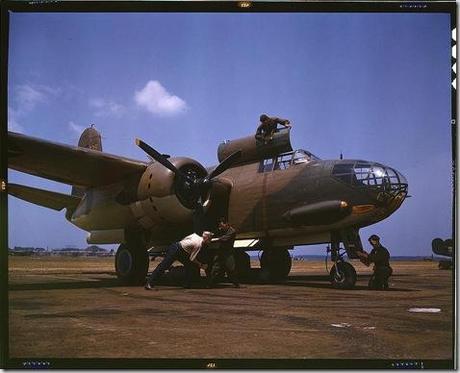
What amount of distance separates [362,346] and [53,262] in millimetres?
4930

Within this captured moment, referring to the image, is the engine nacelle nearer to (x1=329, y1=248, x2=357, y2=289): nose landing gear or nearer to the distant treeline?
the distant treeline

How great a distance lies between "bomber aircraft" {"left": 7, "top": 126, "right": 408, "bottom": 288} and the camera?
8.65 meters

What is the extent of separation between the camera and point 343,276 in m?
8.54

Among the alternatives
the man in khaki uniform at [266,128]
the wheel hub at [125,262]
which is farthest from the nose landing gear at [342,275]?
the wheel hub at [125,262]

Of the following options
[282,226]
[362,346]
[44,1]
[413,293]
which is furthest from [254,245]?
[44,1]

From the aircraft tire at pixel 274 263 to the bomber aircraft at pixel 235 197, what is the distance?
0.08 feet

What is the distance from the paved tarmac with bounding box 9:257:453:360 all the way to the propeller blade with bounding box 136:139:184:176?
225 centimetres

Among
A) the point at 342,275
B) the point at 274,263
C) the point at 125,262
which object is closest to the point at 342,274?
the point at 342,275

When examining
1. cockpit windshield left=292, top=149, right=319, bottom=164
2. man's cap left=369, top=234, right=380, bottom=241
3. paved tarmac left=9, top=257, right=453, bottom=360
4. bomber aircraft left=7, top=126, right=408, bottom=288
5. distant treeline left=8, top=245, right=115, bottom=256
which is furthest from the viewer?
cockpit windshield left=292, top=149, right=319, bottom=164

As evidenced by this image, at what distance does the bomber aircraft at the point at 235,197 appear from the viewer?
8.65 m

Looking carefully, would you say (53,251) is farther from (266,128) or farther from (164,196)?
(266,128)

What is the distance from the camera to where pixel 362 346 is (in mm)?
5242

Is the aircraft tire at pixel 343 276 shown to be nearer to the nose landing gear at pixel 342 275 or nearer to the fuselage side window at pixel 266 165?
the nose landing gear at pixel 342 275

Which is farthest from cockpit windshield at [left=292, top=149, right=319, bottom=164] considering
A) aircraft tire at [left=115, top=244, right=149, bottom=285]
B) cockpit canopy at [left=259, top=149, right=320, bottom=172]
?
aircraft tire at [left=115, top=244, right=149, bottom=285]
